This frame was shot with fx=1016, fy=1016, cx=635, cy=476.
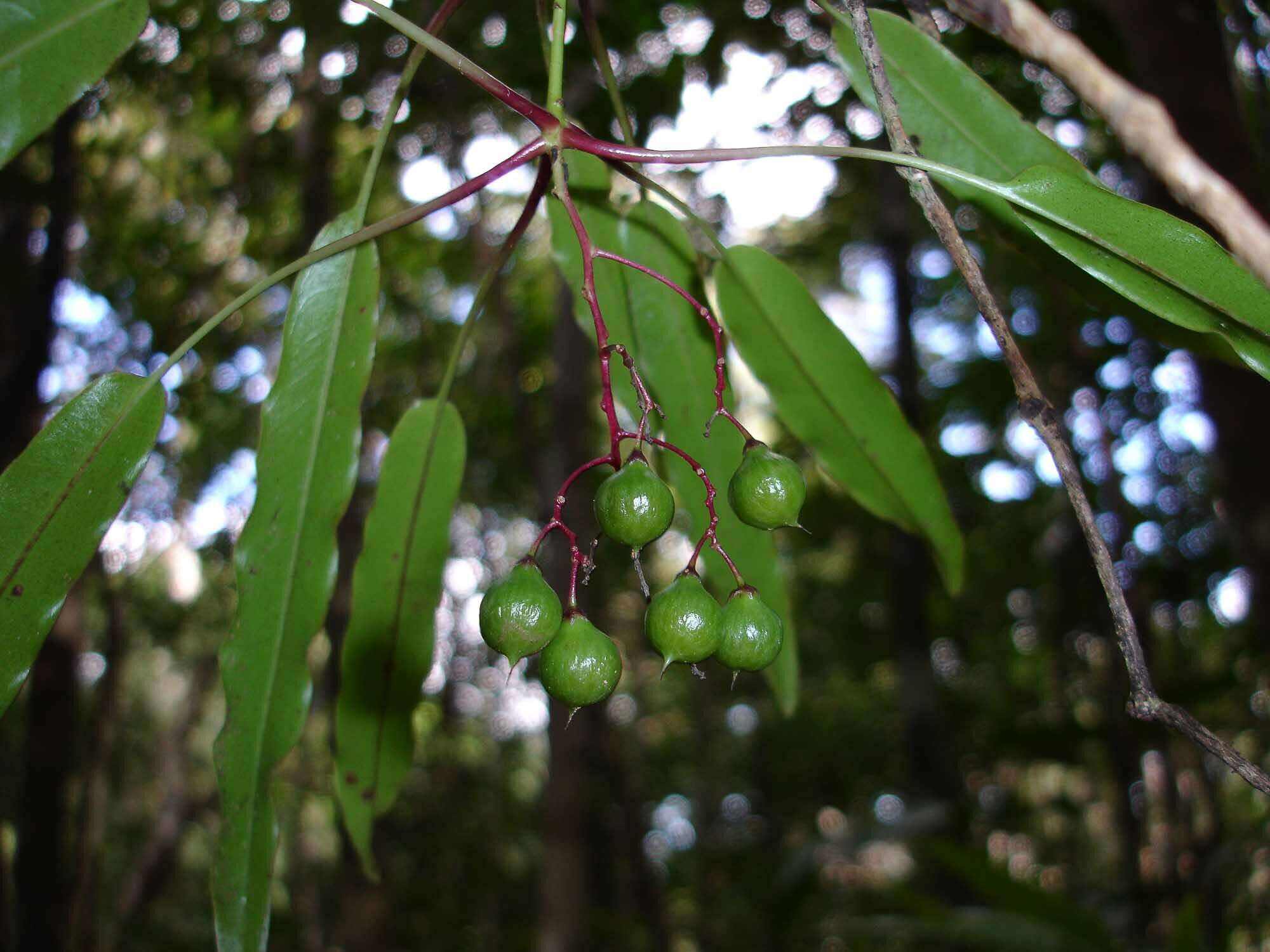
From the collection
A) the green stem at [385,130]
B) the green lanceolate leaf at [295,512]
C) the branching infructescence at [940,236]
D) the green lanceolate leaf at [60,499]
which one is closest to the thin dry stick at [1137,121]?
the branching infructescence at [940,236]

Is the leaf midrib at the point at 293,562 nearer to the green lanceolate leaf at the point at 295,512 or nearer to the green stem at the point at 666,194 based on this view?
the green lanceolate leaf at the point at 295,512

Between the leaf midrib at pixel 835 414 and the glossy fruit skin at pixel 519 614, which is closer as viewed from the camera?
the glossy fruit skin at pixel 519 614

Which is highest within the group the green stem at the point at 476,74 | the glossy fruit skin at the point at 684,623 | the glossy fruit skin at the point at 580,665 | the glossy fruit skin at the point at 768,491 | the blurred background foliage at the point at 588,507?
the blurred background foliage at the point at 588,507

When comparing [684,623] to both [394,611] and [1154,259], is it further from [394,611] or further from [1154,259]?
[394,611]

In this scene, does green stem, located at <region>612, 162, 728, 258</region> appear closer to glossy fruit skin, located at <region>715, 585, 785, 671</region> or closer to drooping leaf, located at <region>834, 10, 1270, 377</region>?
drooping leaf, located at <region>834, 10, 1270, 377</region>

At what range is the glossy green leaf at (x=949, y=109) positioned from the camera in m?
1.20

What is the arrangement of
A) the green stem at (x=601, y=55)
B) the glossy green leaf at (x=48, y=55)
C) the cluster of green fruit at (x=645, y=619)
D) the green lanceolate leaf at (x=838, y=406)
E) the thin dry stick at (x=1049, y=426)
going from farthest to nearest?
the green lanceolate leaf at (x=838, y=406) < the green stem at (x=601, y=55) < the glossy green leaf at (x=48, y=55) < the cluster of green fruit at (x=645, y=619) < the thin dry stick at (x=1049, y=426)

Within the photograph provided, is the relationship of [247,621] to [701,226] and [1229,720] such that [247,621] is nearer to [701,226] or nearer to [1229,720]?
[701,226]

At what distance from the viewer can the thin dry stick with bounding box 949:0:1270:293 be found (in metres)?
0.80

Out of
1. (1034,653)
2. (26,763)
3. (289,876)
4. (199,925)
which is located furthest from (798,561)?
(26,763)

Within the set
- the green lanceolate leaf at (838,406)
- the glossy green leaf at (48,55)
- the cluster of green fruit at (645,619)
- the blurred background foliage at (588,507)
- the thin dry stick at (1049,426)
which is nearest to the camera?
the thin dry stick at (1049,426)

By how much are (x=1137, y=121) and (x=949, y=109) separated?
0.38m

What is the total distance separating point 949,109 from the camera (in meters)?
1.22

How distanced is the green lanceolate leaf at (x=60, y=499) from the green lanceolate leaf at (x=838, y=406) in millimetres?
767
